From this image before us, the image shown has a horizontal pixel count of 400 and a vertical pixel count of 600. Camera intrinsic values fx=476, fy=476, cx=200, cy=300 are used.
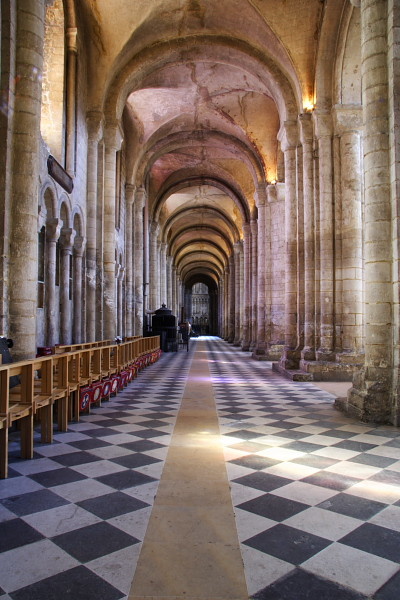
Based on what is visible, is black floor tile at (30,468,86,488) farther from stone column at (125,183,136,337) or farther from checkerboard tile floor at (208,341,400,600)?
stone column at (125,183,136,337)

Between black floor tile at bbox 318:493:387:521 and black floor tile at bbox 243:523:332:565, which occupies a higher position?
black floor tile at bbox 243:523:332:565

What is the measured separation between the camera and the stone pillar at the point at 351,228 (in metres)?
11.8

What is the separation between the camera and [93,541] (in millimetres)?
2832

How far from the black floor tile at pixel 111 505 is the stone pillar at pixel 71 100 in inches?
393

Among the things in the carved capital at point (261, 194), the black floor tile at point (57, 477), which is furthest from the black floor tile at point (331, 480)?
the carved capital at point (261, 194)

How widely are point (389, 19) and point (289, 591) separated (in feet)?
24.1

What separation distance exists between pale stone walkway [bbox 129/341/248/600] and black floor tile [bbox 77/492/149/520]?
172 mm

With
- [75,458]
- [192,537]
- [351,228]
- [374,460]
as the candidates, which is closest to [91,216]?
[351,228]

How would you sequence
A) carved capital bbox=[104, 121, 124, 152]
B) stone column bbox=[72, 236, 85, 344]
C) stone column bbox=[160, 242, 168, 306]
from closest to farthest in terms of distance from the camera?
stone column bbox=[72, 236, 85, 344], carved capital bbox=[104, 121, 124, 152], stone column bbox=[160, 242, 168, 306]

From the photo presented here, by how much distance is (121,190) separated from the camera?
20312 mm

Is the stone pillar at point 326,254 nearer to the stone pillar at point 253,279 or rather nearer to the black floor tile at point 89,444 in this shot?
the black floor tile at point 89,444

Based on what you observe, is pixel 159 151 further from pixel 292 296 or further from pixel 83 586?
pixel 83 586

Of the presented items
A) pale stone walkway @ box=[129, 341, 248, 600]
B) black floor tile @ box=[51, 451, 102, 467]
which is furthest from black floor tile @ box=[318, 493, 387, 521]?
black floor tile @ box=[51, 451, 102, 467]

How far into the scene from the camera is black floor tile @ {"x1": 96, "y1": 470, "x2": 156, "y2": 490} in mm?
3857
